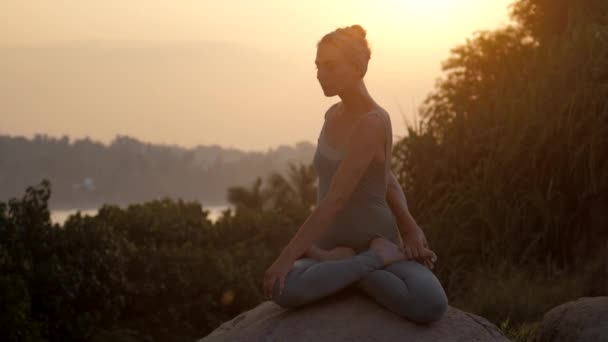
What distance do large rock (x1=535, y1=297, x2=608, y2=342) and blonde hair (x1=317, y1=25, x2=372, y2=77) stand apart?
3.04 meters

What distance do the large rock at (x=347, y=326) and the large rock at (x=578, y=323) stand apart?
4.87ft

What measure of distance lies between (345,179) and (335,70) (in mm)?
655

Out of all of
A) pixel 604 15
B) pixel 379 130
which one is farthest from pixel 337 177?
pixel 604 15

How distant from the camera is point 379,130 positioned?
533 centimetres

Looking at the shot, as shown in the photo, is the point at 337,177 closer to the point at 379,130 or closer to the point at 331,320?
the point at 379,130

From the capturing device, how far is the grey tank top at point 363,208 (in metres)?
5.45

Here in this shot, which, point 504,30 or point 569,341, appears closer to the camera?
point 569,341

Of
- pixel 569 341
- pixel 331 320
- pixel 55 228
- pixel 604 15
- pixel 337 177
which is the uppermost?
pixel 604 15

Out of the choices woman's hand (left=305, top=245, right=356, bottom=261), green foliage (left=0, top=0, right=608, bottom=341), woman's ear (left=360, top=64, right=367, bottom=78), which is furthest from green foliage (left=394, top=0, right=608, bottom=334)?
woman's ear (left=360, top=64, right=367, bottom=78)

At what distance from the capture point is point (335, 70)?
5328 millimetres

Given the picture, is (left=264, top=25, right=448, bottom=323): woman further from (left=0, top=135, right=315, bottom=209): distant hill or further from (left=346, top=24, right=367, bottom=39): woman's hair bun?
(left=0, top=135, right=315, bottom=209): distant hill

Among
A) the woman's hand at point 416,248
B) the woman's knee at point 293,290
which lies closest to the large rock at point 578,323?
Result: the woman's hand at point 416,248

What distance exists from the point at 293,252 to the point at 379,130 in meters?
0.90

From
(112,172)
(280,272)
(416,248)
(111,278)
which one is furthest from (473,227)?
(112,172)
